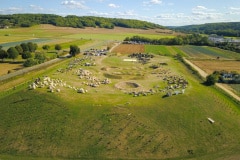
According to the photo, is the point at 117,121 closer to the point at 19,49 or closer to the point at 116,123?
the point at 116,123

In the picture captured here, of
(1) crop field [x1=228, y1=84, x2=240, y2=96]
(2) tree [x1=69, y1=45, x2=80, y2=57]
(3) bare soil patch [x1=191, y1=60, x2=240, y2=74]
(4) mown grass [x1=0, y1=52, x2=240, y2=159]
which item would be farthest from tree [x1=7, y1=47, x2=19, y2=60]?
(1) crop field [x1=228, y1=84, x2=240, y2=96]

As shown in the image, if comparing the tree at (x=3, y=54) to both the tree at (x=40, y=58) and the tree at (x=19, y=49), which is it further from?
the tree at (x=40, y=58)

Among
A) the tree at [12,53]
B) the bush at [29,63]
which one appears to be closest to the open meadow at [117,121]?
the bush at [29,63]

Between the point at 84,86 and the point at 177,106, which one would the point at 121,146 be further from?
the point at 84,86

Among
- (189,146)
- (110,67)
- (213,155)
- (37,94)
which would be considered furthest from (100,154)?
(110,67)

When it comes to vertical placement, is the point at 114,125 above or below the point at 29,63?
below

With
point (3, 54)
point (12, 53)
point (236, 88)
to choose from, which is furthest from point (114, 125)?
point (3, 54)

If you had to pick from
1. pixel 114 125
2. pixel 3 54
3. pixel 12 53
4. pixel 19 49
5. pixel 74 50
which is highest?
pixel 74 50
